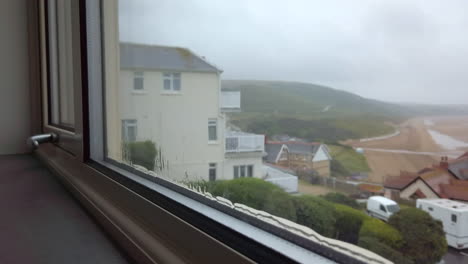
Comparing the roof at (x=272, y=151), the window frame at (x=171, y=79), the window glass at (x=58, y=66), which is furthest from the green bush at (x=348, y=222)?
the window glass at (x=58, y=66)

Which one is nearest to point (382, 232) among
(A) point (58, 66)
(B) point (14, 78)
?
(A) point (58, 66)

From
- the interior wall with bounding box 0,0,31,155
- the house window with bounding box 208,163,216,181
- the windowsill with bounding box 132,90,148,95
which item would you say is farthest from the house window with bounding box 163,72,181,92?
the interior wall with bounding box 0,0,31,155

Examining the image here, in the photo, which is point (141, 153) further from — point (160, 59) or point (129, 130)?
point (160, 59)

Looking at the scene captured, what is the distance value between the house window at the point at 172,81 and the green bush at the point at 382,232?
1.71ft

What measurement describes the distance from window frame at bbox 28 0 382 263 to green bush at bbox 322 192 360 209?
0.18 ft

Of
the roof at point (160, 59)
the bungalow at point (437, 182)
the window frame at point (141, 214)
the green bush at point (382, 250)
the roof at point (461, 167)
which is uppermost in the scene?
the roof at point (160, 59)

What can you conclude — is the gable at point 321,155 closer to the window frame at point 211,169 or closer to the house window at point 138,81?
the window frame at point 211,169

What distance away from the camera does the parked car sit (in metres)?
0.34

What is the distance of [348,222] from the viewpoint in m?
0.39

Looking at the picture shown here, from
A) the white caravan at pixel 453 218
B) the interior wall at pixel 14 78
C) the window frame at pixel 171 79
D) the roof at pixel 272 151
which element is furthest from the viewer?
the interior wall at pixel 14 78

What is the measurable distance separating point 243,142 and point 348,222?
24 centimetres

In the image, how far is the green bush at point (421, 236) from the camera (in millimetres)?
303

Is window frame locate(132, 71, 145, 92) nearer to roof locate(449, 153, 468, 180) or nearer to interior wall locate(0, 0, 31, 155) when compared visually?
roof locate(449, 153, 468, 180)

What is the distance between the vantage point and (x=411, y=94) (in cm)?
35
